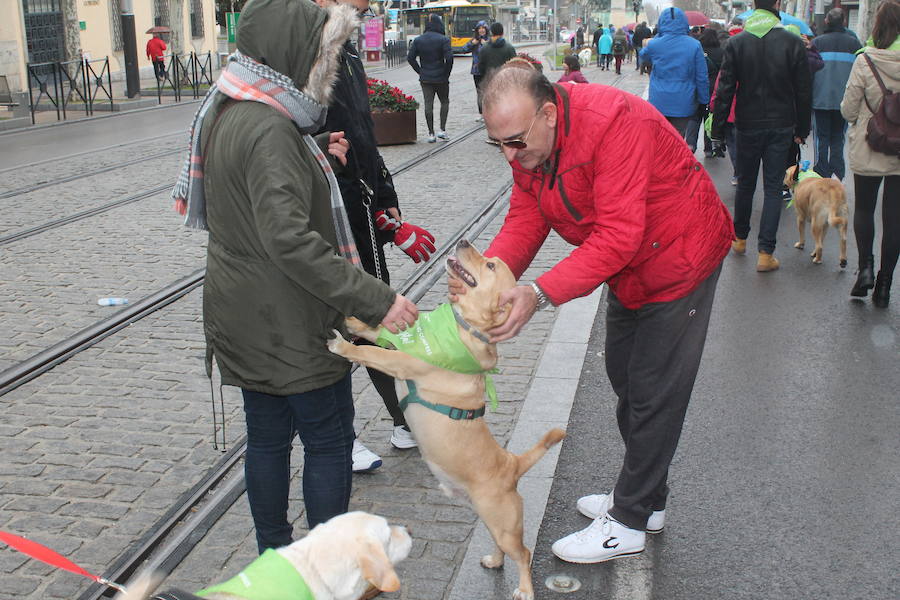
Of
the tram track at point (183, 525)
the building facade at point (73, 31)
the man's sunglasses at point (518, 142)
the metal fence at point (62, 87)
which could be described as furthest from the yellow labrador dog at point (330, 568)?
the building facade at point (73, 31)

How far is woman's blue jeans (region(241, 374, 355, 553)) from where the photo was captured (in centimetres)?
313

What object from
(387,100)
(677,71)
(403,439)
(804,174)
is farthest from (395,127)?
(403,439)

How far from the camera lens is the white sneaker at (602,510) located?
384 centimetres

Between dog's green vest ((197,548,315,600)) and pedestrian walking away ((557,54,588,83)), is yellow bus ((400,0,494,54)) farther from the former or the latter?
dog's green vest ((197,548,315,600))

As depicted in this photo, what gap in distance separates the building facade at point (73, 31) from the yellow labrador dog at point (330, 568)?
83.9ft

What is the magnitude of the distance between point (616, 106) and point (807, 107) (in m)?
5.49

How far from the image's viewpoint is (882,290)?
697 cm

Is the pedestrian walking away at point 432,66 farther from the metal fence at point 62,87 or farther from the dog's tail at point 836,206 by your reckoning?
the metal fence at point 62,87

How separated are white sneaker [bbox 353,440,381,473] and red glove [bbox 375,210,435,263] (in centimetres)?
94

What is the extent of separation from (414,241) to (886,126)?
4.10m

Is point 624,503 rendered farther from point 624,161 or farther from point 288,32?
point 288,32

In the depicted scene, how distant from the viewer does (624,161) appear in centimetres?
300

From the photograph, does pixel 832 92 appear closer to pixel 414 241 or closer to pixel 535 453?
pixel 414 241

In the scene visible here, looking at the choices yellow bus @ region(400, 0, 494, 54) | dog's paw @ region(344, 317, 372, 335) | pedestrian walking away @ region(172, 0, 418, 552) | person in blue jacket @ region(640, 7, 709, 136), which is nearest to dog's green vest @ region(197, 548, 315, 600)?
pedestrian walking away @ region(172, 0, 418, 552)
